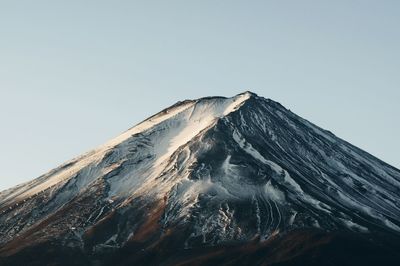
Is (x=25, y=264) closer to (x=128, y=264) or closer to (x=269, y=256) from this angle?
(x=128, y=264)

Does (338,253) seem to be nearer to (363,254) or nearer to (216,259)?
(363,254)

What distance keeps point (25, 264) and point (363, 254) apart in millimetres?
79029

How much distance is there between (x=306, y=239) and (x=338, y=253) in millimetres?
8764

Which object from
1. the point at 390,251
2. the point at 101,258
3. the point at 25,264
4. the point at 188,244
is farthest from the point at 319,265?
the point at 25,264

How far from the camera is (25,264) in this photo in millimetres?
195750

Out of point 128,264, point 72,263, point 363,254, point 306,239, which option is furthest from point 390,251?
point 72,263

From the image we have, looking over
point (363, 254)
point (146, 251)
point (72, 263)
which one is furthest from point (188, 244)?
point (363, 254)

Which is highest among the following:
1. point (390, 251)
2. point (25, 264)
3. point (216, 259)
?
point (25, 264)

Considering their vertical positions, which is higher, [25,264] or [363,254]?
[25,264]

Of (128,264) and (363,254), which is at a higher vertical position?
(128,264)

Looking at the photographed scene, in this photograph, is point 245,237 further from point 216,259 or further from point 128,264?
point 128,264

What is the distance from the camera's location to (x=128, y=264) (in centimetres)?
19075

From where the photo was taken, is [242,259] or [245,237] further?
[245,237]

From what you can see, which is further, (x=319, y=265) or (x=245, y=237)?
(x=245, y=237)
